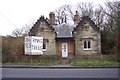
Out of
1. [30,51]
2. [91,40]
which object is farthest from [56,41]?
[30,51]

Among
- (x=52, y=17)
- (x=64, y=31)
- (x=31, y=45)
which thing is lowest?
(x=31, y=45)

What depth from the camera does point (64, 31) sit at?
5006 cm

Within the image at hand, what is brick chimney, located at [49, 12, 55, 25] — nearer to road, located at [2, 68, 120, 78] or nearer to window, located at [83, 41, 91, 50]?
window, located at [83, 41, 91, 50]

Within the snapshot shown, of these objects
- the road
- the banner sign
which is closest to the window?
the banner sign

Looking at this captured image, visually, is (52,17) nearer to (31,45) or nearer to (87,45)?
(87,45)

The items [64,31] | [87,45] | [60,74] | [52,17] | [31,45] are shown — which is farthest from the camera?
[52,17]

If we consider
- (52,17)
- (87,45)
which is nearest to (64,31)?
(52,17)

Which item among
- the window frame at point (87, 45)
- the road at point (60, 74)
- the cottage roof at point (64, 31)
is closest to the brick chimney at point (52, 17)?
the cottage roof at point (64, 31)

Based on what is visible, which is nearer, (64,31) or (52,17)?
(64,31)

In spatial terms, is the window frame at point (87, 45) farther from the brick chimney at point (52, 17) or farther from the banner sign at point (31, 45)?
the banner sign at point (31, 45)

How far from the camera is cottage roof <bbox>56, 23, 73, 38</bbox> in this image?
4962cm

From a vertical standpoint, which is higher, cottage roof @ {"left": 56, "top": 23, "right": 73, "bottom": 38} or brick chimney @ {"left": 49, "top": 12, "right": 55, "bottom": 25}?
brick chimney @ {"left": 49, "top": 12, "right": 55, "bottom": 25}

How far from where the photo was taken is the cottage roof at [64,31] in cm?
4962

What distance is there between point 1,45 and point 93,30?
1559cm
